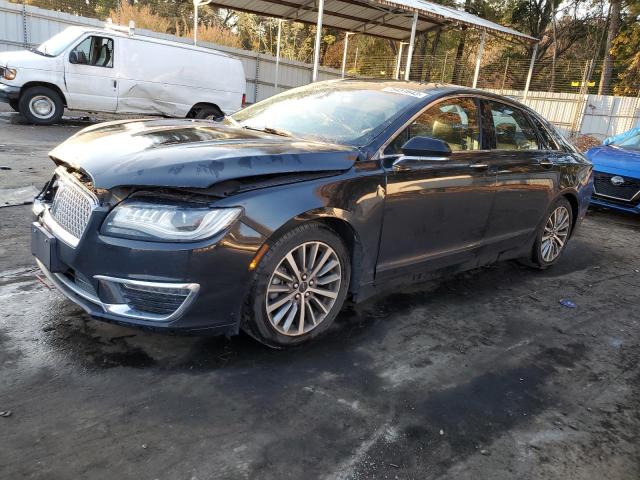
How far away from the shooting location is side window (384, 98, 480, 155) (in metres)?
3.54

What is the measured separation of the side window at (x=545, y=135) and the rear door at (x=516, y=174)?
0.04 metres

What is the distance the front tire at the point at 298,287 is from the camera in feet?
9.39

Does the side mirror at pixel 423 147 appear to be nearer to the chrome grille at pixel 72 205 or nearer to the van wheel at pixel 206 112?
the chrome grille at pixel 72 205

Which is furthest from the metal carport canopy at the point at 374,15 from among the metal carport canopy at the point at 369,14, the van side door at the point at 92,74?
the van side door at the point at 92,74

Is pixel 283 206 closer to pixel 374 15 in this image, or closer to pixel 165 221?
pixel 165 221

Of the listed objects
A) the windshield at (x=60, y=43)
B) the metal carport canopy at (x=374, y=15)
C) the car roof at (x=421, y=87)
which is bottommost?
the car roof at (x=421, y=87)

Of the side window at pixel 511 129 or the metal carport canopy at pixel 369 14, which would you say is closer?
the side window at pixel 511 129

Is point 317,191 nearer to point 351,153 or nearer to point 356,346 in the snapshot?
point 351,153

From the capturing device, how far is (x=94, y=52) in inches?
453

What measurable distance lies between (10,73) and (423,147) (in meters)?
10.6

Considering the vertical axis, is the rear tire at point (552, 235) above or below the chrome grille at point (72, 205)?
below

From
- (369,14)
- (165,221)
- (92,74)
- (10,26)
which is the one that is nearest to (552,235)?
(165,221)

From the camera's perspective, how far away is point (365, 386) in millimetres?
2867

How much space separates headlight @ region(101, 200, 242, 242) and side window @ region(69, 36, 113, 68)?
411 inches
